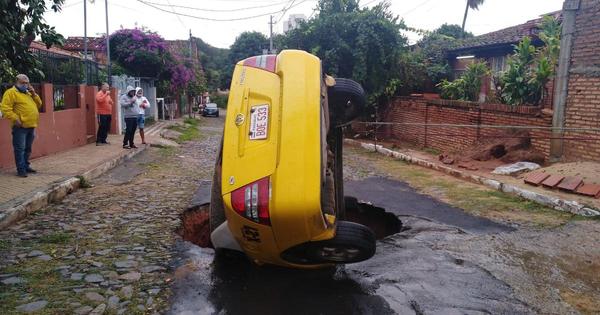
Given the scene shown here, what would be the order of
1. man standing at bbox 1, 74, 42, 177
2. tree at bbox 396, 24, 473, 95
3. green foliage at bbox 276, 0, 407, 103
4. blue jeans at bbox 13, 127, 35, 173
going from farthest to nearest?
tree at bbox 396, 24, 473, 95
green foliage at bbox 276, 0, 407, 103
blue jeans at bbox 13, 127, 35, 173
man standing at bbox 1, 74, 42, 177

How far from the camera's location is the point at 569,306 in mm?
3465

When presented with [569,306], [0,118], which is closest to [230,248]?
[569,306]

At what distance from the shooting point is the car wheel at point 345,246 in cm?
327

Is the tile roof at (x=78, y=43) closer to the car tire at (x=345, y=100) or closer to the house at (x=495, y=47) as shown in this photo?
the house at (x=495, y=47)

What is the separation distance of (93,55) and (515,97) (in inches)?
993

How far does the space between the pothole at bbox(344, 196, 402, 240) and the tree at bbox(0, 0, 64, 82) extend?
3985mm

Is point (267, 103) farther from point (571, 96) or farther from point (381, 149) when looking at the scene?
point (381, 149)

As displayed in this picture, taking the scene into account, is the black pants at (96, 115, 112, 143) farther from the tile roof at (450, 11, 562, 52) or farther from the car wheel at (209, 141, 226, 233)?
the tile roof at (450, 11, 562, 52)

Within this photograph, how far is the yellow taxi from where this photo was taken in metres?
3.05

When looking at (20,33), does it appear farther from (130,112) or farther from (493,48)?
(493,48)

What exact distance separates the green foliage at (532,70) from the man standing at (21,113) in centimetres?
989

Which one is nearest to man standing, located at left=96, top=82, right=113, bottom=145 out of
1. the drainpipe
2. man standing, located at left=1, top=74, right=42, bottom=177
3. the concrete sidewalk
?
the concrete sidewalk

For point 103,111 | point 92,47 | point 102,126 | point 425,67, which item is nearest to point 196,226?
point 103,111

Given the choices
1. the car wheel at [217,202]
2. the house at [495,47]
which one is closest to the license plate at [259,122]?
the car wheel at [217,202]
